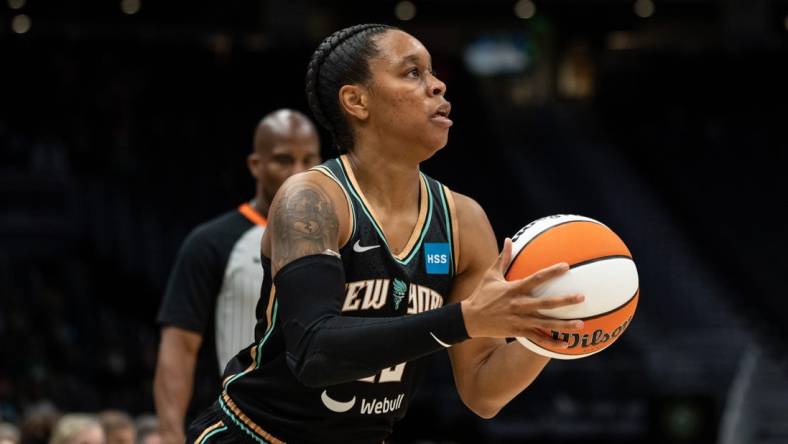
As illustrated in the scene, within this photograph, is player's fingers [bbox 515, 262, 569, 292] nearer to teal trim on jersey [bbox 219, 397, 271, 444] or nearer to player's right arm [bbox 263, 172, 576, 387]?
player's right arm [bbox 263, 172, 576, 387]

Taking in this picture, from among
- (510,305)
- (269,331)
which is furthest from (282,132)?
(510,305)

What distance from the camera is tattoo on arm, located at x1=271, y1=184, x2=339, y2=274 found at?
3.10 metres

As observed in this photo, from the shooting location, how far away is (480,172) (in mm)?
18766

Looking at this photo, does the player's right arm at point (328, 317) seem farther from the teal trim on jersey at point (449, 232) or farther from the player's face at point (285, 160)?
the player's face at point (285, 160)

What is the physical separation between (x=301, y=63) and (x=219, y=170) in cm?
381

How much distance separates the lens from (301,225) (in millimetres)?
3123

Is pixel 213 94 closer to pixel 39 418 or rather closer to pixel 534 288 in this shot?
pixel 39 418

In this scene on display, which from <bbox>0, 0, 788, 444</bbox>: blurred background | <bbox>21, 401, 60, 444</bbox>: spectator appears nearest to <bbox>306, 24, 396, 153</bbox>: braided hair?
<bbox>21, 401, 60, 444</bbox>: spectator

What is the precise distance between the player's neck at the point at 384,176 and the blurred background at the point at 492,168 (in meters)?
6.71

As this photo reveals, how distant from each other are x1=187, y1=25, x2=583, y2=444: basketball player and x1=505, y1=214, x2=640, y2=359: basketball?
0.11 metres

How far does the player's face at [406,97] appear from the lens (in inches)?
132

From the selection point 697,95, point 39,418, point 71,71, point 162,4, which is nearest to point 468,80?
point 697,95

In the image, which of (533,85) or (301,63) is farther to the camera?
(533,85)

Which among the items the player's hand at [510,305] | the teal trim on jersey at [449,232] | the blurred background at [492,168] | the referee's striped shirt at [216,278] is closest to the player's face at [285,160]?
the referee's striped shirt at [216,278]
